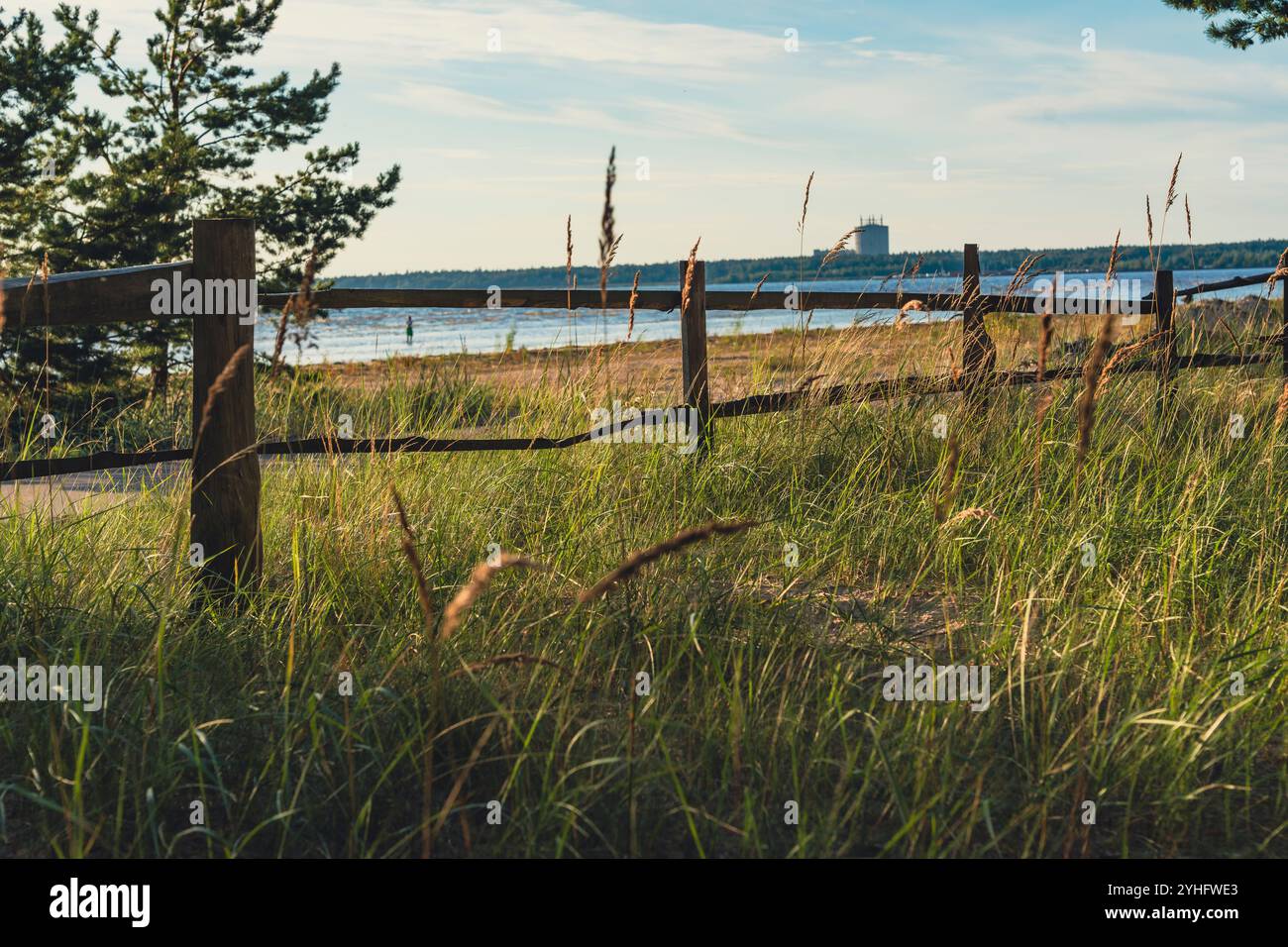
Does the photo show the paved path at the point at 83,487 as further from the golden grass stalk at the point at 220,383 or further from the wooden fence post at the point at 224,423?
the golden grass stalk at the point at 220,383

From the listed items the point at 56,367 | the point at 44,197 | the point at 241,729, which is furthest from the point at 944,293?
the point at 44,197

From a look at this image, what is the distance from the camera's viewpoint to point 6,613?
10.4 feet

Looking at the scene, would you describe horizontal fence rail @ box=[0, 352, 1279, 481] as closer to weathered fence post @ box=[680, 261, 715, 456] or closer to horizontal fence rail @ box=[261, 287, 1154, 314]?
weathered fence post @ box=[680, 261, 715, 456]

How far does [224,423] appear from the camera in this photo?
12.0 feet

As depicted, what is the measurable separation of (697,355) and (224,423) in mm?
2728

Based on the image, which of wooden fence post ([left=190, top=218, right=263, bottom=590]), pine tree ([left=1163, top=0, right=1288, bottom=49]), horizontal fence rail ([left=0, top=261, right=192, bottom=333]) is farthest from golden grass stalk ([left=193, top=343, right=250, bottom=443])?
pine tree ([left=1163, top=0, right=1288, bottom=49])

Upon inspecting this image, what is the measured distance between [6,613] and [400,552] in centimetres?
118

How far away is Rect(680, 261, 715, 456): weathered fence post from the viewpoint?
5.48 metres

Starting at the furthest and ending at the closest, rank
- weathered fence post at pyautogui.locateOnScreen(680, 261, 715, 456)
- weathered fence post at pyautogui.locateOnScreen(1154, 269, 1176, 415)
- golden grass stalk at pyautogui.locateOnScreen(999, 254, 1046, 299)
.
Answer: weathered fence post at pyautogui.locateOnScreen(1154, 269, 1176, 415) < golden grass stalk at pyautogui.locateOnScreen(999, 254, 1046, 299) < weathered fence post at pyautogui.locateOnScreen(680, 261, 715, 456)

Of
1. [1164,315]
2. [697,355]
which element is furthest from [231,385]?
[1164,315]

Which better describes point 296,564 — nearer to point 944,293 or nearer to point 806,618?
point 806,618

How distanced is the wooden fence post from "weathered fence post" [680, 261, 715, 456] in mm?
2246

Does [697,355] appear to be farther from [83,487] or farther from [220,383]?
[83,487]
